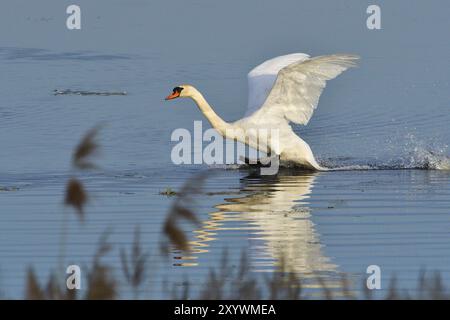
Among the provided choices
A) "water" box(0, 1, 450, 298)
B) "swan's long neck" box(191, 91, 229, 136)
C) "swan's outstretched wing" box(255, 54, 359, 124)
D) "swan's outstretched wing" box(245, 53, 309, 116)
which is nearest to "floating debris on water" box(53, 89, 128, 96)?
"water" box(0, 1, 450, 298)

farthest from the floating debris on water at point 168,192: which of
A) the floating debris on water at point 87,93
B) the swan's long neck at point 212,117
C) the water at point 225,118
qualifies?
the floating debris on water at point 87,93

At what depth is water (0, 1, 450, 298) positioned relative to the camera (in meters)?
12.0

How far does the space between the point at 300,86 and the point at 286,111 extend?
0.52 meters

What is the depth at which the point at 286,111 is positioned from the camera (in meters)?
18.2

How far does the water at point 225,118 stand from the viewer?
12023 millimetres

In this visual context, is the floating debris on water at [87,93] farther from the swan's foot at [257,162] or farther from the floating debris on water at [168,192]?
the floating debris on water at [168,192]

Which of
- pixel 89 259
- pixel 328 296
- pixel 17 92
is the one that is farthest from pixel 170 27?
pixel 328 296

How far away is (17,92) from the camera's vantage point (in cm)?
2330

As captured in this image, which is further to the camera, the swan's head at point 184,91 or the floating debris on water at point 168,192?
the swan's head at point 184,91

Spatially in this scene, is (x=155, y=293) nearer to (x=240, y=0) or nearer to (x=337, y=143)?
(x=337, y=143)

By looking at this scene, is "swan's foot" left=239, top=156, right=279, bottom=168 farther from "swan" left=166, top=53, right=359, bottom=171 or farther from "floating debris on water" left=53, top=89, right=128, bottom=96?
"floating debris on water" left=53, top=89, right=128, bottom=96

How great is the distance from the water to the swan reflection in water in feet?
0.09

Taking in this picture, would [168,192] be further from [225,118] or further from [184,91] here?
[225,118]
